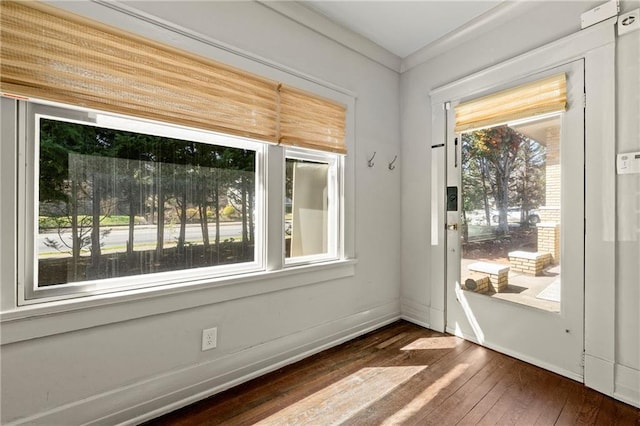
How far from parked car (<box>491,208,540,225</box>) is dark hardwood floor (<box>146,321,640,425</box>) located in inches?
42.6

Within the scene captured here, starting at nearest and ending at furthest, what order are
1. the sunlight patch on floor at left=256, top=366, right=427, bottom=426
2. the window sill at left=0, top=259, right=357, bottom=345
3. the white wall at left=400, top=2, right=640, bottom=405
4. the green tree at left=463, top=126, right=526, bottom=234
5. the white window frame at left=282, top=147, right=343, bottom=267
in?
1. the window sill at left=0, top=259, right=357, bottom=345
2. the sunlight patch on floor at left=256, top=366, right=427, bottom=426
3. the white wall at left=400, top=2, right=640, bottom=405
4. the green tree at left=463, top=126, right=526, bottom=234
5. the white window frame at left=282, top=147, right=343, bottom=267

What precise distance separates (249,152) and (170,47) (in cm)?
77

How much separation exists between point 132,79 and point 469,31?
2605 millimetres

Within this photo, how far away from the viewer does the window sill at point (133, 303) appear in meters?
1.30

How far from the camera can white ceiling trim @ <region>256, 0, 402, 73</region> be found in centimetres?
213

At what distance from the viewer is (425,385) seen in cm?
193

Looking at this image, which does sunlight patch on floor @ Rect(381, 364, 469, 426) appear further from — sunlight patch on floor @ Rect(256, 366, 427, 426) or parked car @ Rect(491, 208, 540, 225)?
parked car @ Rect(491, 208, 540, 225)

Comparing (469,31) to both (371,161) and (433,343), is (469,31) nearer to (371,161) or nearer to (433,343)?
(371,161)

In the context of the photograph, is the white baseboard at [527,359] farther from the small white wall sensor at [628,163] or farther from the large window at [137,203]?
the large window at [137,203]

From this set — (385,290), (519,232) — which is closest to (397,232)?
(385,290)

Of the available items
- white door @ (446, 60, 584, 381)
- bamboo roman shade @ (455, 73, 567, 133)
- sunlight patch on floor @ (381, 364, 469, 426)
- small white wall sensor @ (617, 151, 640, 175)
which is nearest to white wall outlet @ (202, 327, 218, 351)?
sunlight patch on floor @ (381, 364, 469, 426)

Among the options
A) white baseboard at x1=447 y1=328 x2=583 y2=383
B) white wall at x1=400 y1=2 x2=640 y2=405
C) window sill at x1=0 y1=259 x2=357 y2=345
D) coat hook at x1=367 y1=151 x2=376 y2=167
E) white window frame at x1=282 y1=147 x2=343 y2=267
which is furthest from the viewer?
coat hook at x1=367 y1=151 x2=376 y2=167

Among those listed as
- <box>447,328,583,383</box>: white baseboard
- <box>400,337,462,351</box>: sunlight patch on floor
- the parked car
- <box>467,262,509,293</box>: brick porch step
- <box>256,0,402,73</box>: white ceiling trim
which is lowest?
<box>400,337,462,351</box>: sunlight patch on floor

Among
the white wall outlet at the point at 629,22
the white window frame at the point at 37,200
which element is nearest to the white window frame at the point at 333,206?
the white window frame at the point at 37,200
